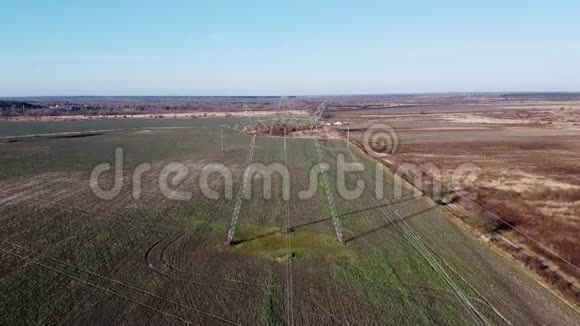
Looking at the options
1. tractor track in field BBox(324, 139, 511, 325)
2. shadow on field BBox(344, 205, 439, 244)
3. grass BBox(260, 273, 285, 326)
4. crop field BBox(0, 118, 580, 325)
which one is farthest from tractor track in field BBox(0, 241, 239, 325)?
shadow on field BBox(344, 205, 439, 244)

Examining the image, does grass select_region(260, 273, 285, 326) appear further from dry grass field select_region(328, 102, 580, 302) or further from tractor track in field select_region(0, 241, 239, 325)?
dry grass field select_region(328, 102, 580, 302)

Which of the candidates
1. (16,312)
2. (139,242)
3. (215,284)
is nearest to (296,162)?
(139,242)

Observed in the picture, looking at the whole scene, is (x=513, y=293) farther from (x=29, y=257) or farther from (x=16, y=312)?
(x=29, y=257)

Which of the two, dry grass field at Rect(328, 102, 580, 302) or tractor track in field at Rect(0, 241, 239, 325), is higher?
tractor track in field at Rect(0, 241, 239, 325)

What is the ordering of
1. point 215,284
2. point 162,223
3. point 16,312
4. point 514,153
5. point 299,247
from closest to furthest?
point 16,312, point 215,284, point 299,247, point 162,223, point 514,153

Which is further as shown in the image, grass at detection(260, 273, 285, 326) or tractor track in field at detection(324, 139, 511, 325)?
tractor track in field at detection(324, 139, 511, 325)

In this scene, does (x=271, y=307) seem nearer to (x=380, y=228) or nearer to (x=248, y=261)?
(x=248, y=261)

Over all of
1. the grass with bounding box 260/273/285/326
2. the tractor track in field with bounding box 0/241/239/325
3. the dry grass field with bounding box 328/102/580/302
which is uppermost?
the tractor track in field with bounding box 0/241/239/325

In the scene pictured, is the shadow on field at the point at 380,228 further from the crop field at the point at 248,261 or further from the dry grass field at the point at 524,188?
the dry grass field at the point at 524,188

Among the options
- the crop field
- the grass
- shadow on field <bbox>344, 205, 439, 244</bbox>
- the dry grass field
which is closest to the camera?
the grass
